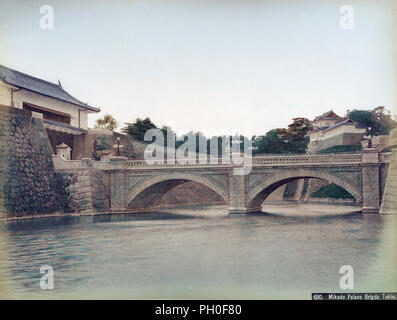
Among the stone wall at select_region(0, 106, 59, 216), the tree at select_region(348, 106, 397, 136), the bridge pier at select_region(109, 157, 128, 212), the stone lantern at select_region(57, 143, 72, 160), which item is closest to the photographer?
the stone wall at select_region(0, 106, 59, 216)

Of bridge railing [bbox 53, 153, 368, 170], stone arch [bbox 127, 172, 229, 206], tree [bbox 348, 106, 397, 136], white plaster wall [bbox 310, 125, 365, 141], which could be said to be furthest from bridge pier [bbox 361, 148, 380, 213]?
white plaster wall [bbox 310, 125, 365, 141]

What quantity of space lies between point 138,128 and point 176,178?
13.5 m

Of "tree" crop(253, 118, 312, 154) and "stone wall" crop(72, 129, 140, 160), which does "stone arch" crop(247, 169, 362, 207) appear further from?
"tree" crop(253, 118, 312, 154)

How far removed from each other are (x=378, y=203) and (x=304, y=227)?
17.6 feet

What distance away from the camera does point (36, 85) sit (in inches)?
1262

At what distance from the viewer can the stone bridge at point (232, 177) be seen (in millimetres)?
25141

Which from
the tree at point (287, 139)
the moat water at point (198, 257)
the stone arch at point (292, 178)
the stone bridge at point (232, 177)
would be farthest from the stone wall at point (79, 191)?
the tree at point (287, 139)

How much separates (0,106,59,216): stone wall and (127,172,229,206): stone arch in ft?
15.6

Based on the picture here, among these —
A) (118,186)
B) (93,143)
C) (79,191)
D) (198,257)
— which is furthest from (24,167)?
(198,257)

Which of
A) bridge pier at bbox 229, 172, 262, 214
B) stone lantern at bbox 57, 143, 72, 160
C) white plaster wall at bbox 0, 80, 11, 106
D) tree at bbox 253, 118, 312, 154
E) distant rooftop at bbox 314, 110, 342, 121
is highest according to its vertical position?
distant rooftop at bbox 314, 110, 342, 121

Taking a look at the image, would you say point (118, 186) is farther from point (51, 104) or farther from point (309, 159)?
point (309, 159)

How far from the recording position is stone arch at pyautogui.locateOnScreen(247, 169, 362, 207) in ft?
84.1
